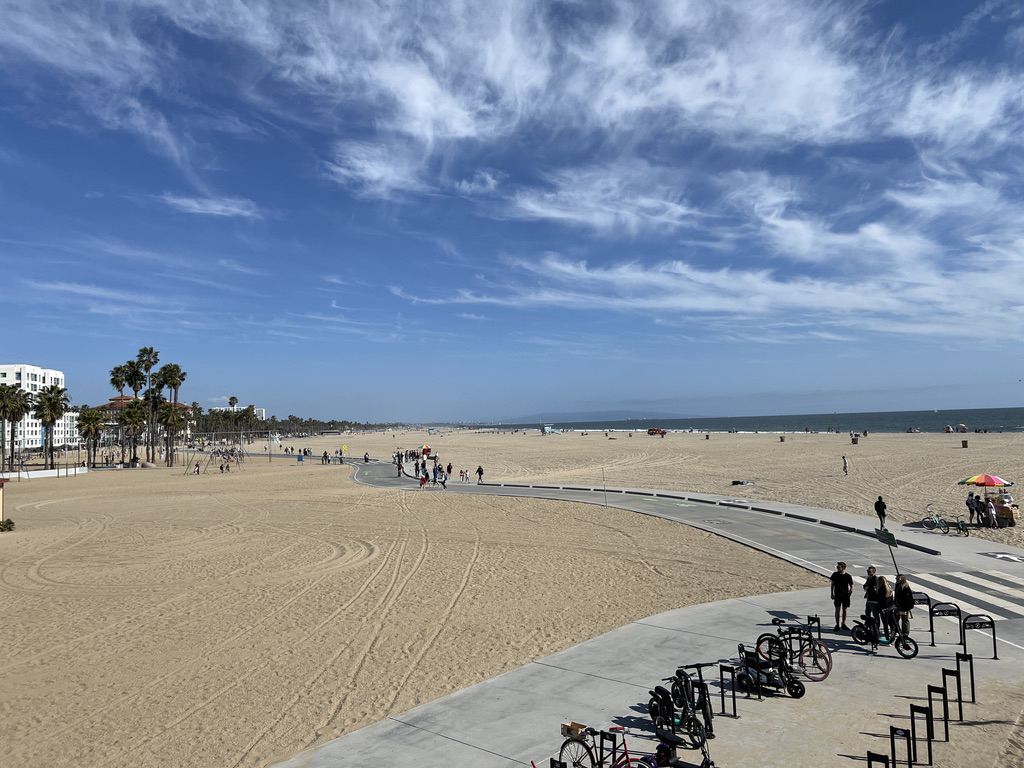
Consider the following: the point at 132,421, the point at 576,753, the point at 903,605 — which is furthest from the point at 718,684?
the point at 132,421

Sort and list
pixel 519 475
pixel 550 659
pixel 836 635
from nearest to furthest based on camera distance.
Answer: pixel 550 659, pixel 836 635, pixel 519 475

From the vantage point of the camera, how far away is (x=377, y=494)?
38.1 metres

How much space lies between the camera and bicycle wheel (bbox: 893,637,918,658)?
10180 millimetres

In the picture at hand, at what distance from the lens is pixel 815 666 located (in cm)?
967

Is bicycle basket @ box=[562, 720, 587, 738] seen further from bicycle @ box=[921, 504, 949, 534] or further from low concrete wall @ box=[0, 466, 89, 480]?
low concrete wall @ box=[0, 466, 89, 480]

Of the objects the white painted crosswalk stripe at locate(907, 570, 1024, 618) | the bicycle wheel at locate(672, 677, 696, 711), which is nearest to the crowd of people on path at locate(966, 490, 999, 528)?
the white painted crosswalk stripe at locate(907, 570, 1024, 618)

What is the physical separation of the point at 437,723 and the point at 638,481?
112 feet

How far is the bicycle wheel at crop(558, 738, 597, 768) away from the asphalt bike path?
33cm

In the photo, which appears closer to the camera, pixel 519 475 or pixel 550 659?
pixel 550 659

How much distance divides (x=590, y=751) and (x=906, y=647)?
6492 millimetres

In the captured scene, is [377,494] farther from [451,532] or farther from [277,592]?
[277,592]

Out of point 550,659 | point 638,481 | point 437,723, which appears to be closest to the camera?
point 437,723

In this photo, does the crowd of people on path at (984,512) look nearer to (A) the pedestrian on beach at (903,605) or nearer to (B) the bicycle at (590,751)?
(A) the pedestrian on beach at (903,605)

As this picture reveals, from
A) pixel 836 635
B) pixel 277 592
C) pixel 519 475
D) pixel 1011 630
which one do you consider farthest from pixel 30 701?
pixel 519 475
